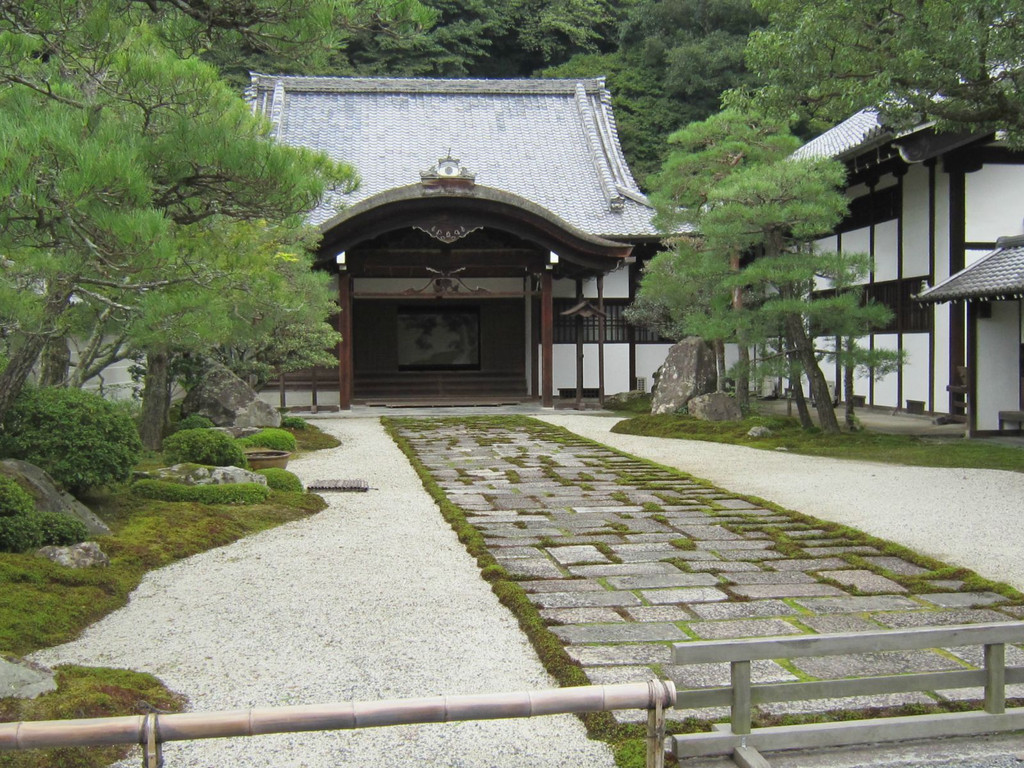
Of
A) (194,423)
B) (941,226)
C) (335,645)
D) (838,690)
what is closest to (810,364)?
(941,226)

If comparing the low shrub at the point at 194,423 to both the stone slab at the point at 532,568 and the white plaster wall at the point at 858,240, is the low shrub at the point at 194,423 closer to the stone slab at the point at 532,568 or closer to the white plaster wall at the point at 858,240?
the stone slab at the point at 532,568

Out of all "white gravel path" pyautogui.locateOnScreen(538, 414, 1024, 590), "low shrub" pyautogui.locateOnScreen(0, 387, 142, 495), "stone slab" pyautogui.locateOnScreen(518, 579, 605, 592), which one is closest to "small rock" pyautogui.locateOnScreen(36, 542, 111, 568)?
"low shrub" pyautogui.locateOnScreen(0, 387, 142, 495)

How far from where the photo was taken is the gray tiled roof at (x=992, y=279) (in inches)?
439

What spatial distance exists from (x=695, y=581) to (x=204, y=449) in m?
5.05

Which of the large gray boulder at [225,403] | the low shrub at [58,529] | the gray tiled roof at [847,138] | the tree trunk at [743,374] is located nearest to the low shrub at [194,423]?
the large gray boulder at [225,403]

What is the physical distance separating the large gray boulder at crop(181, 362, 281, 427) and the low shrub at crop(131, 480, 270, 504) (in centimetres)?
472

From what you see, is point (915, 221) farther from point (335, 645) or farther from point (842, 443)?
point (335, 645)

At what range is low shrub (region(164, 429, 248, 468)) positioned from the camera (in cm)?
848

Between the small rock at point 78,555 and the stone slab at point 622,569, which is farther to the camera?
the stone slab at point 622,569

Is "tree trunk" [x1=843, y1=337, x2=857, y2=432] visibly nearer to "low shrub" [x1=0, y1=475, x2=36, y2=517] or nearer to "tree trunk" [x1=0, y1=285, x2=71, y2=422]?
"tree trunk" [x1=0, y1=285, x2=71, y2=422]

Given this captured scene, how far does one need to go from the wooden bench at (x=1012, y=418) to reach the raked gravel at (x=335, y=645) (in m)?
8.78

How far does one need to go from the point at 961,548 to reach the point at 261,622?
4.45 meters

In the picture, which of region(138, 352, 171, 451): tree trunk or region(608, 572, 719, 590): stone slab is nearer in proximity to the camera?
region(608, 572, 719, 590): stone slab

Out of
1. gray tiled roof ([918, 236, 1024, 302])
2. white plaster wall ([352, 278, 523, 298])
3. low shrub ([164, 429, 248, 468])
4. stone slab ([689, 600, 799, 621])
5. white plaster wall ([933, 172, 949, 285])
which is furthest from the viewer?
white plaster wall ([352, 278, 523, 298])
